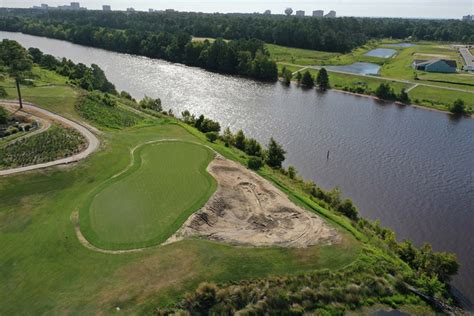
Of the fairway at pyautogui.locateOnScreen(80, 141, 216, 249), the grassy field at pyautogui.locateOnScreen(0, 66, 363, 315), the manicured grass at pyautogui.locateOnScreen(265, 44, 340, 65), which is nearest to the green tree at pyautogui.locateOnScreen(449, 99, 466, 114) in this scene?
the manicured grass at pyautogui.locateOnScreen(265, 44, 340, 65)

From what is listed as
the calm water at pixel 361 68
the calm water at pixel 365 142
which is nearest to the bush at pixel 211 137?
the calm water at pixel 365 142

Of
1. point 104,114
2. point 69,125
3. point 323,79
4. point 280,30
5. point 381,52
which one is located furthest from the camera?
point 381,52

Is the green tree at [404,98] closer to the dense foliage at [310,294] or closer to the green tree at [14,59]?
the dense foliage at [310,294]

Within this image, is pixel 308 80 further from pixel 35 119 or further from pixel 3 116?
pixel 3 116

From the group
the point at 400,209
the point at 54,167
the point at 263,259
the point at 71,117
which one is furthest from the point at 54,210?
the point at 400,209

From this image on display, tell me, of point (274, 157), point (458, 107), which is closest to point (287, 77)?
point (458, 107)

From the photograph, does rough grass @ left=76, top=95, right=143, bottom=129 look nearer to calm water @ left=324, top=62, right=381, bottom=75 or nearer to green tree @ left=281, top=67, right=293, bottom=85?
green tree @ left=281, top=67, right=293, bottom=85
